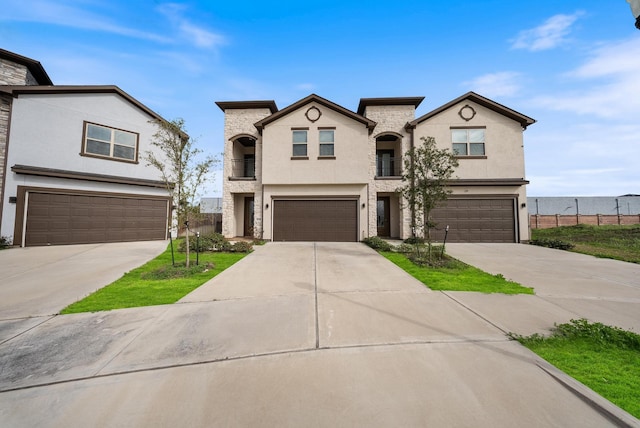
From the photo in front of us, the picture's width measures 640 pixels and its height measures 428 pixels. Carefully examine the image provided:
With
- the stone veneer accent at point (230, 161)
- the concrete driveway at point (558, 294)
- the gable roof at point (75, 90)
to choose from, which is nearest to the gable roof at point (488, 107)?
the concrete driveway at point (558, 294)

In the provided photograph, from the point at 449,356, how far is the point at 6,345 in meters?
6.02

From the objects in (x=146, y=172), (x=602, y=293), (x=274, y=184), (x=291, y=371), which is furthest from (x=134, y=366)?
(x=146, y=172)

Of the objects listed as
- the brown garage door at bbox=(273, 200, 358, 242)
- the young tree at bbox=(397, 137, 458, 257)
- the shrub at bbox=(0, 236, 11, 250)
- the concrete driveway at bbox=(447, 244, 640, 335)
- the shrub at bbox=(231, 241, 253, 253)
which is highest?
the young tree at bbox=(397, 137, 458, 257)

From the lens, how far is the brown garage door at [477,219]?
14.2m

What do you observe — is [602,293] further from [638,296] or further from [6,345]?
[6,345]

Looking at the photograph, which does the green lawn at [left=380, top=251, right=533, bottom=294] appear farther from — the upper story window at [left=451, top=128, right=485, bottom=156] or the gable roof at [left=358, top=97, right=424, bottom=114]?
the gable roof at [left=358, top=97, right=424, bottom=114]

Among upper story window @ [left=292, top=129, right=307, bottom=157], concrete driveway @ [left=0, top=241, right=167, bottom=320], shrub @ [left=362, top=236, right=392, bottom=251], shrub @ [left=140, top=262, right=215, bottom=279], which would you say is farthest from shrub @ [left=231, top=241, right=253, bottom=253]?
upper story window @ [left=292, top=129, right=307, bottom=157]

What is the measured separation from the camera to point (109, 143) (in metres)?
13.3

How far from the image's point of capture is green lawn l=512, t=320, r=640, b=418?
2.51m

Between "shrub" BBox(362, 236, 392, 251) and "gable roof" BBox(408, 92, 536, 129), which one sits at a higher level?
"gable roof" BBox(408, 92, 536, 129)

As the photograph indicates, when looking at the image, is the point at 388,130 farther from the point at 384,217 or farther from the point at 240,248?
the point at 240,248

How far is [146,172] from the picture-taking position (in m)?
14.2

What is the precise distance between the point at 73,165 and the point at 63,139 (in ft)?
4.15

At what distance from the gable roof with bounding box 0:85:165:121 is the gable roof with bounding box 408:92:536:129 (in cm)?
1375
